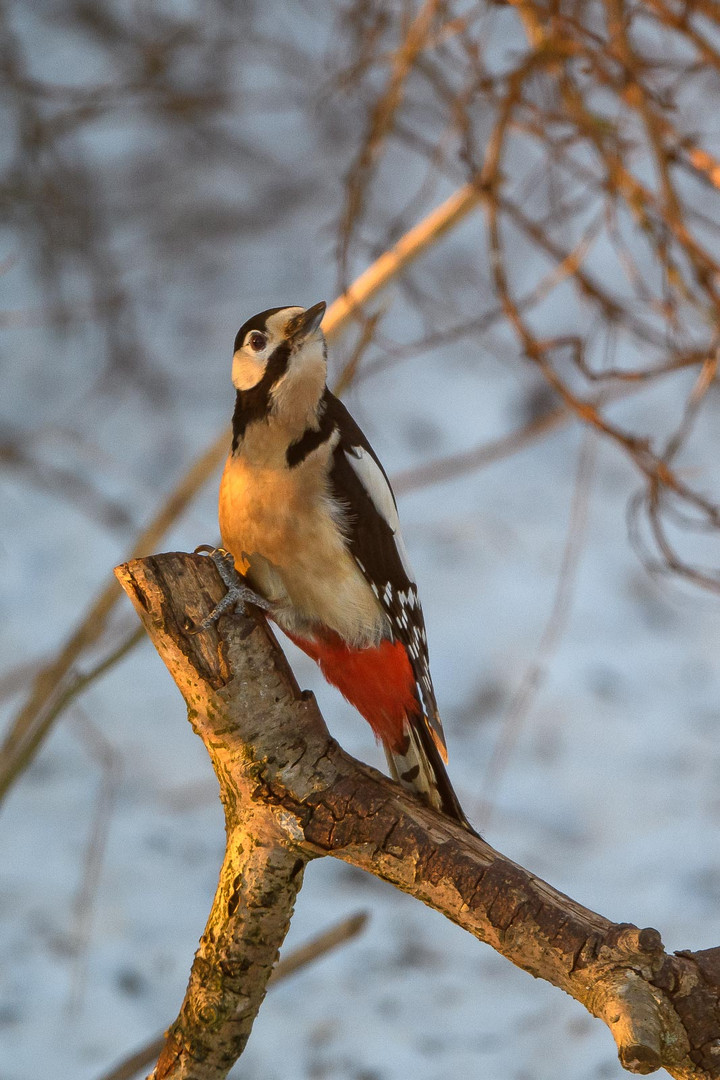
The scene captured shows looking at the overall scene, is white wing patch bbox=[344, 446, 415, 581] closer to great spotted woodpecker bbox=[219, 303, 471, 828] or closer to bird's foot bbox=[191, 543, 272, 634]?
great spotted woodpecker bbox=[219, 303, 471, 828]

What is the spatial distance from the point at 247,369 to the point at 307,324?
0.47 ft

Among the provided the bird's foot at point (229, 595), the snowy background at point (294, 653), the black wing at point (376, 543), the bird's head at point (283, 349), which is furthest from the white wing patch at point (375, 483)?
the snowy background at point (294, 653)

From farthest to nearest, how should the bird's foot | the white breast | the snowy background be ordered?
the snowy background < the white breast < the bird's foot

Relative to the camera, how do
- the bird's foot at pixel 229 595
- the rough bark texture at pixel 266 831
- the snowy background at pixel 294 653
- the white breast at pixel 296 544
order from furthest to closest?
the snowy background at pixel 294 653
the white breast at pixel 296 544
the bird's foot at pixel 229 595
the rough bark texture at pixel 266 831

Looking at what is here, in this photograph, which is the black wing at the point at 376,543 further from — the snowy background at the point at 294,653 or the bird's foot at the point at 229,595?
the snowy background at the point at 294,653

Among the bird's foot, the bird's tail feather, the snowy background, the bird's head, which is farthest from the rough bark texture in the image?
the snowy background

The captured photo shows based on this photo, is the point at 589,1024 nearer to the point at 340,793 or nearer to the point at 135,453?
the point at 340,793

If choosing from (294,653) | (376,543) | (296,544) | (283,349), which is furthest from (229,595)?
(294,653)

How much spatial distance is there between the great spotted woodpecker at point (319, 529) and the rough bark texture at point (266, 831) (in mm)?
172

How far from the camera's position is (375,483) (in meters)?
1.93

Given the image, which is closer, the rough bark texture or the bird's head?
the rough bark texture

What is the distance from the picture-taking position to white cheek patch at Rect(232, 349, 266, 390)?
191 centimetres

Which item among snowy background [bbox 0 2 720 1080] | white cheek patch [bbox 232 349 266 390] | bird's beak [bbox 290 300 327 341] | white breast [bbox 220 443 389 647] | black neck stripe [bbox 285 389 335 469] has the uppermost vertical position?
snowy background [bbox 0 2 720 1080]

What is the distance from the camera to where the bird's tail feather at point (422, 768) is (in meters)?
1.91
